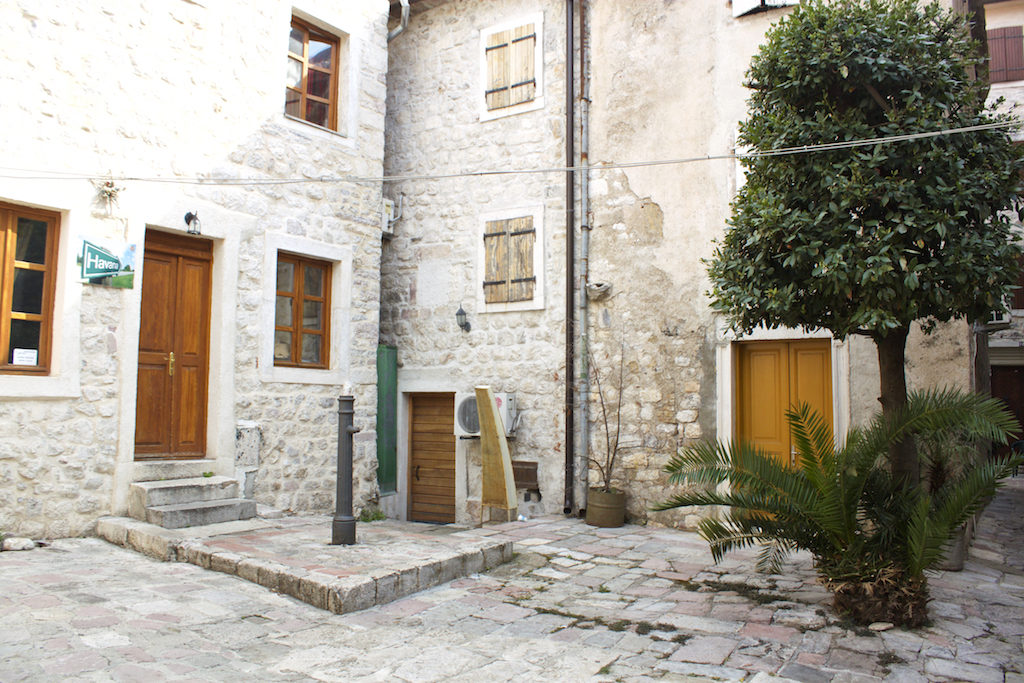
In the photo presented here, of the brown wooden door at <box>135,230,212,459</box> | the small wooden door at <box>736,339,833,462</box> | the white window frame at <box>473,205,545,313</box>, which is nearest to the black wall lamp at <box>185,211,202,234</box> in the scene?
the brown wooden door at <box>135,230,212,459</box>

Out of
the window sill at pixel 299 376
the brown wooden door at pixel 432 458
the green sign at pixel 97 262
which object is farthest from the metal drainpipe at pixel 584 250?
the green sign at pixel 97 262

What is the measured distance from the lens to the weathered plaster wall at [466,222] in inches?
334

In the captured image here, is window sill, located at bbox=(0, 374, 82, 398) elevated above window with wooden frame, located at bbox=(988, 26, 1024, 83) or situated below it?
below

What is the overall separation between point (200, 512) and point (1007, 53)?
Result: 54.4ft

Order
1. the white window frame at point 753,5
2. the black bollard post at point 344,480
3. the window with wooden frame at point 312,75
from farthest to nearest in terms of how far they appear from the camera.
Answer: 1. the window with wooden frame at point 312,75
2. the white window frame at point 753,5
3. the black bollard post at point 344,480

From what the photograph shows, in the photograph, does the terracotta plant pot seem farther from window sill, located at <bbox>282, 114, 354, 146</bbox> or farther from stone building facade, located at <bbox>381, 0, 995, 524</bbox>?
window sill, located at <bbox>282, 114, 354, 146</bbox>

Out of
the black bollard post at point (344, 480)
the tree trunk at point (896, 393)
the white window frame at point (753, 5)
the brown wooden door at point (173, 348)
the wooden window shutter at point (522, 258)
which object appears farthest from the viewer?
the wooden window shutter at point (522, 258)

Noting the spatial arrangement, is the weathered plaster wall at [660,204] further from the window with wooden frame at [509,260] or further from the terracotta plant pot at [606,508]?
the window with wooden frame at [509,260]

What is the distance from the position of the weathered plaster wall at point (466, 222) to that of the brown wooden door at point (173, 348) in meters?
2.79

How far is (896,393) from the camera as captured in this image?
16.7 feet

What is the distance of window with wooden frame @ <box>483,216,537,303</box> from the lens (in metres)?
8.59

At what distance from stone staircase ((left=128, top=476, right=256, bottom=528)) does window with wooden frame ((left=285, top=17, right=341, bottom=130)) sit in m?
3.84

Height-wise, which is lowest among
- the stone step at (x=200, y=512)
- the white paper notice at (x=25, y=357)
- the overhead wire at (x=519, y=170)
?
the stone step at (x=200, y=512)

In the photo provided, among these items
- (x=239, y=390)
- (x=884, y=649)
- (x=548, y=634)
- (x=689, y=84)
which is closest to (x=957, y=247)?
(x=884, y=649)
